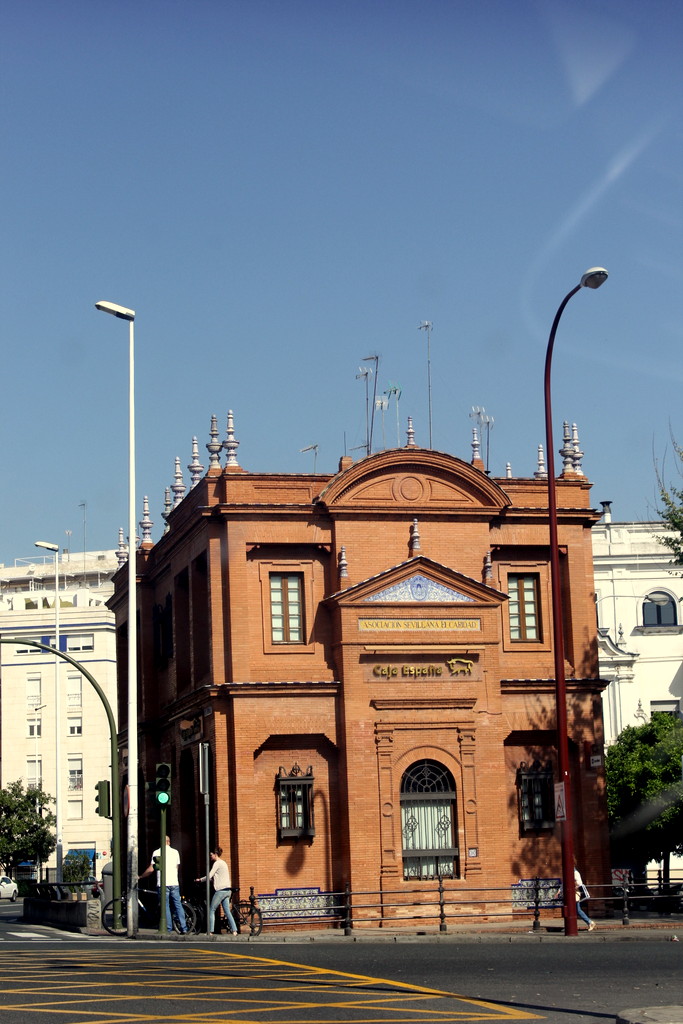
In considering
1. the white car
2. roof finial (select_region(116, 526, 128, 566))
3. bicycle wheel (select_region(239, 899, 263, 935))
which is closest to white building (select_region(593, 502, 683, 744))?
roof finial (select_region(116, 526, 128, 566))

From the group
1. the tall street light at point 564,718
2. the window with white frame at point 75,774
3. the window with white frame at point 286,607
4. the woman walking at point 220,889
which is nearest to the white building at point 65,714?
the window with white frame at point 75,774

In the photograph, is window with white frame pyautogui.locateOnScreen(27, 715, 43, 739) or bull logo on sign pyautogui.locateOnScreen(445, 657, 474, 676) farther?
window with white frame pyautogui.locateOnScreen(27, 715, 43, 739)

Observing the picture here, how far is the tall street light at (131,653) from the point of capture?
29719 millimetres

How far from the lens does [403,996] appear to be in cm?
1644

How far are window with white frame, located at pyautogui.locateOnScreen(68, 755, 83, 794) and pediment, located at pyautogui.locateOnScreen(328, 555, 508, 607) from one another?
5771 cm

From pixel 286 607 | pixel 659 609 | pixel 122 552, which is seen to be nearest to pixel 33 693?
pixel 659 609

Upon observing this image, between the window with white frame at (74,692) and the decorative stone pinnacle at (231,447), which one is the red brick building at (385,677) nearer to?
the decorative stone pinnacle at (231,447)

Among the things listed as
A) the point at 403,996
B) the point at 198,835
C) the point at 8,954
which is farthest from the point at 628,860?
the point at 403,996

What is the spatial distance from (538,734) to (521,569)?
13.5 feet

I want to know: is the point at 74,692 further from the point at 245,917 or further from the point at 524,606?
the point at 245,917

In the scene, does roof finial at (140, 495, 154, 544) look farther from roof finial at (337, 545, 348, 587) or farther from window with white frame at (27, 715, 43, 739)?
window with white frame at (27, 715, 43, 739)

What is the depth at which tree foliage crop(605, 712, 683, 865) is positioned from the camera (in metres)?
46.2

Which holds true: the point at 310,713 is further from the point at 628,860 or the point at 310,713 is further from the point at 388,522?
the point at 628,860

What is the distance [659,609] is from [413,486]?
2874cm
